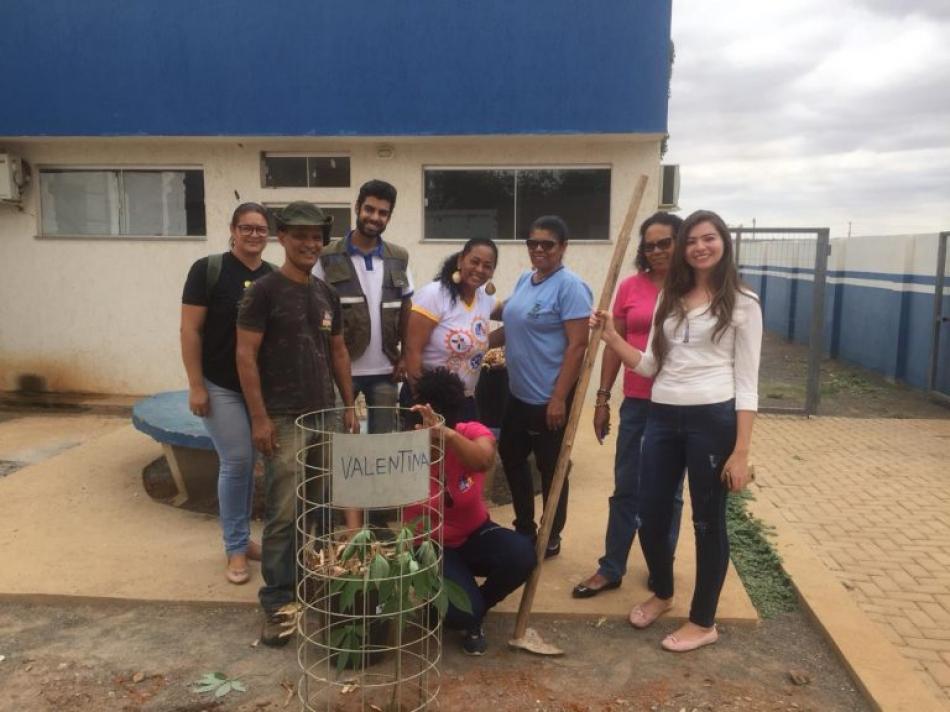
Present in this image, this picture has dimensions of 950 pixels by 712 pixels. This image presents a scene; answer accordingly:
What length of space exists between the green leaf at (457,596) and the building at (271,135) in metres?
5.78

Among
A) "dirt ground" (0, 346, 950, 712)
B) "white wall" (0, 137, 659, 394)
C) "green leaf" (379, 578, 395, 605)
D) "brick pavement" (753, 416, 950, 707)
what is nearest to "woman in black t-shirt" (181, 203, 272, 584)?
"dirt ground" (0, 346, 950, 712)

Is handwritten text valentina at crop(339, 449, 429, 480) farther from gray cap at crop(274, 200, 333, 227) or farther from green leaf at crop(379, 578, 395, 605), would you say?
gray cap at crop(274, 200, 333, 227)

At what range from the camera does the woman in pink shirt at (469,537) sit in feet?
10.2

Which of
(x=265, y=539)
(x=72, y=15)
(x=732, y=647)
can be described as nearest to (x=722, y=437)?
(x=732, y=647)

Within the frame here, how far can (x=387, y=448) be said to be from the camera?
2561mm

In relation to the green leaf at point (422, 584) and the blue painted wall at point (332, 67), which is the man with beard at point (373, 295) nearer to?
the green leaf at point (422, 584)

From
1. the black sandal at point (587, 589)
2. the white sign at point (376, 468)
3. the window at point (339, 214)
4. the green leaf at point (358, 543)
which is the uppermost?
the window at point (339, 214)

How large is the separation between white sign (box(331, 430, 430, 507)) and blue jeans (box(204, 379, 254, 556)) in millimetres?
1174

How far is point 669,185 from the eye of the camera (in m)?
8.19

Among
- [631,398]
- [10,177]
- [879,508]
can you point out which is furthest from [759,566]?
[10,177]

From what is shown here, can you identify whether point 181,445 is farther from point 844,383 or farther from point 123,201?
point 844,383

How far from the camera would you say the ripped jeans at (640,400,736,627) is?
3.04m

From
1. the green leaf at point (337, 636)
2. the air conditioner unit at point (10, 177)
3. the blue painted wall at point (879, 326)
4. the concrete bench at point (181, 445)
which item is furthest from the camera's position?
the blue painted wall at point (879, 326)

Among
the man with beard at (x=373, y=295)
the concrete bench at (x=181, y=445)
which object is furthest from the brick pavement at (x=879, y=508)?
the concrete bench at (x=181, y=445)
